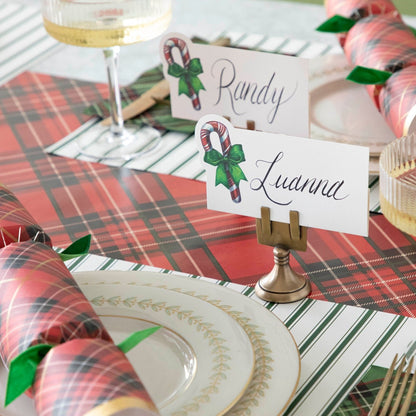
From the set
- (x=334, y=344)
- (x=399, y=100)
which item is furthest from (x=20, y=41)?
(x=334, y=344)

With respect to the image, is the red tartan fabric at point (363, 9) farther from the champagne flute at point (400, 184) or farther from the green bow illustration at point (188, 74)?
the champagne flute at point (400, 184)

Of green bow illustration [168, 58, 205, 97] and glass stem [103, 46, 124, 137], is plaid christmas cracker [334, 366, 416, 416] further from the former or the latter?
glass stem [103, 46, 124, 137]

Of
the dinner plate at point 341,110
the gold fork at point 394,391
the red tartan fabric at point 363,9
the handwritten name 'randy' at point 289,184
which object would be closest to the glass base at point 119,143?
the dinner plate at point 341,110

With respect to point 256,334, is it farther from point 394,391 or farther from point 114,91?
point 114,91

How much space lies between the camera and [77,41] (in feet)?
5.14

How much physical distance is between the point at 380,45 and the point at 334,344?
0.65 meters

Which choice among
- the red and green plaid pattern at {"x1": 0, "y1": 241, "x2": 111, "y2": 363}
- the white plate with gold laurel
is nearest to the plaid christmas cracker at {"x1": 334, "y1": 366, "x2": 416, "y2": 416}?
the white plate with gold laurel

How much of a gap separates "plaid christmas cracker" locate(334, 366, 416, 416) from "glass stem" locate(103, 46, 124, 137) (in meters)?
0.81

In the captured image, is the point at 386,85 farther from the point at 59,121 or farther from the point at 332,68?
the point at 59,121

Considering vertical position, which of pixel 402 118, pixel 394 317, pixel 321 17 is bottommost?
pixel 321 17

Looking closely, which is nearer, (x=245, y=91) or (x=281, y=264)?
(x=281, y=264)

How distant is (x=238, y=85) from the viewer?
1343mm

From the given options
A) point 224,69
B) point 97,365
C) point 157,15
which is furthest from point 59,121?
point 97,365

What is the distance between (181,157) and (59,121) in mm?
300
